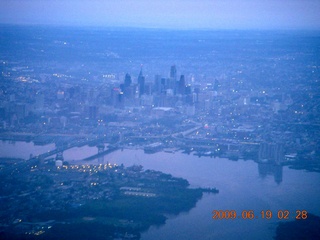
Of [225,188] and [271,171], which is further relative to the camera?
[271,171]

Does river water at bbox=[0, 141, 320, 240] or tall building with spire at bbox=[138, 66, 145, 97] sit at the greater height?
tall building with spire at bbox=[138, 66, 145, 97]

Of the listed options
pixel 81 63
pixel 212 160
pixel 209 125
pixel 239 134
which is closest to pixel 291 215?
pixel 212 160

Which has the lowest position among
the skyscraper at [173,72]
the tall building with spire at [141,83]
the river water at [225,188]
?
the river water at [225,188]
